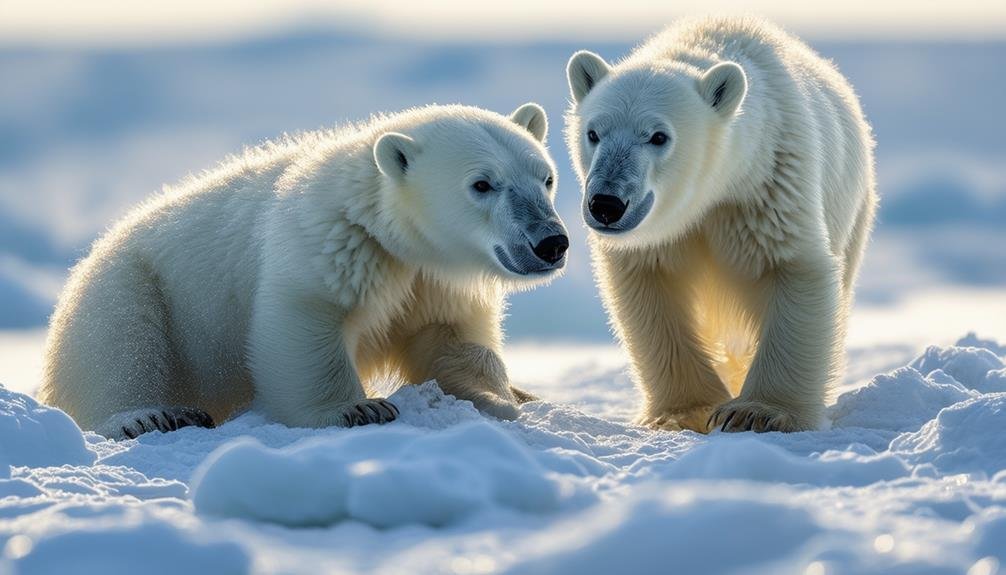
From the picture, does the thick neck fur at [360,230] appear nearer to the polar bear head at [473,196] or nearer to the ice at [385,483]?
the polar bear head at [473,196]

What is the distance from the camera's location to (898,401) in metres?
6.09

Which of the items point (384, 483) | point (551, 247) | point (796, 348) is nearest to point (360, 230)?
point (551, 247)

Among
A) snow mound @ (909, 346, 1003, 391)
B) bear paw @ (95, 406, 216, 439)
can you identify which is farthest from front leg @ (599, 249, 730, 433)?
bear paw @ (95, 406, 216, 439)

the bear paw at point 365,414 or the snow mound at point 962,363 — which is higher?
the snow mound at point 962,363

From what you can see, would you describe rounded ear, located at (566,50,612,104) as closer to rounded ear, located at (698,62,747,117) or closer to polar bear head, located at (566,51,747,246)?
polar bear head, located at (566,51,747,246)

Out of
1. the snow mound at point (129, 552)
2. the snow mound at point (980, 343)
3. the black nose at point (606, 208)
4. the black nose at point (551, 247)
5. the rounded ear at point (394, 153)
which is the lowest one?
the snow mound at point (129, 552)

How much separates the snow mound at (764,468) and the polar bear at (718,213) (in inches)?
71.7

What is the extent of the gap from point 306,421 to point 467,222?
1.02 metres

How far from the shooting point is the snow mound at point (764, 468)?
3.95m

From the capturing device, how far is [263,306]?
19.0ft

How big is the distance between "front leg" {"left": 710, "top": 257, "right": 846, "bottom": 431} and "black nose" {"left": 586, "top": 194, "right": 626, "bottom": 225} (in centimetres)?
93

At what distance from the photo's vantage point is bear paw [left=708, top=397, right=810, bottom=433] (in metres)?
5.93

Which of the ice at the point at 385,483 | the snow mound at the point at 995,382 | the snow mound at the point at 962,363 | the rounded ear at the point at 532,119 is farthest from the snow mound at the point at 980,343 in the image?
the ice at the point at 385,483

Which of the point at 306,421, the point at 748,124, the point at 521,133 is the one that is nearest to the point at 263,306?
the point at 306,421
